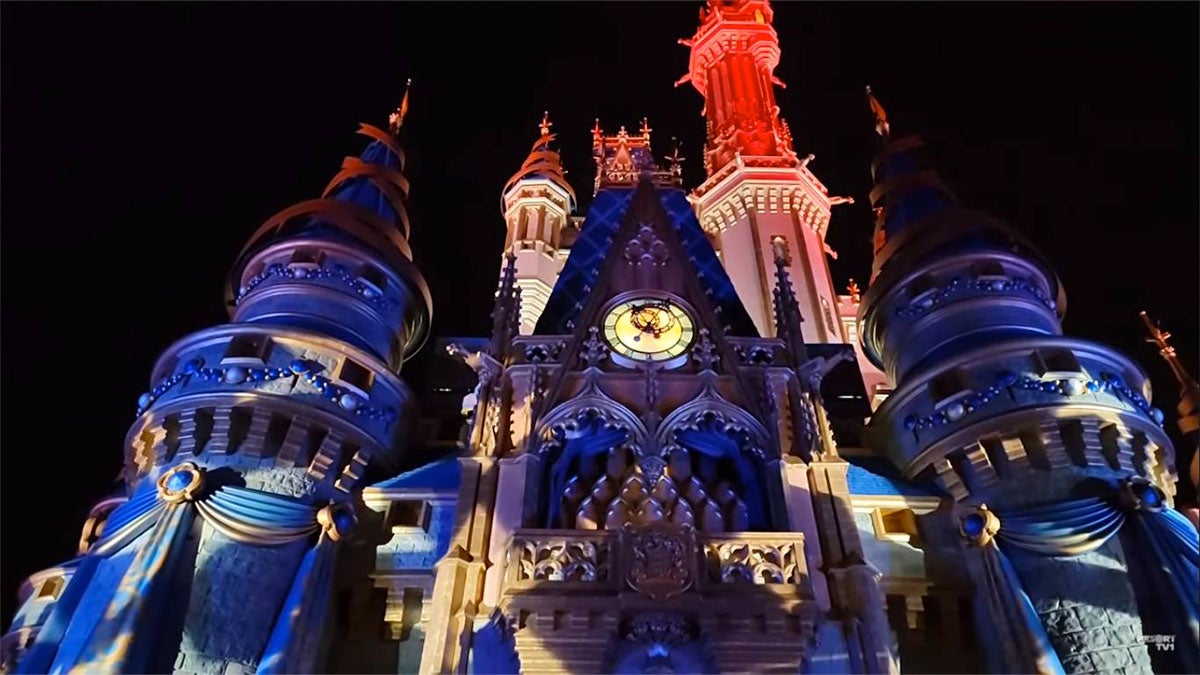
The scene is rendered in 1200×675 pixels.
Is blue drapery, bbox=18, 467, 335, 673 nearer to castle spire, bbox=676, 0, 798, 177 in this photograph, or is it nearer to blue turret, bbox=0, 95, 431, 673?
blue turret, bbox=0, 95, 431, 673

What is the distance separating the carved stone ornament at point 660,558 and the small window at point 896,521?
5127mm

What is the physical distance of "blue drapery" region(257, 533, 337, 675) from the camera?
1745 centimetres

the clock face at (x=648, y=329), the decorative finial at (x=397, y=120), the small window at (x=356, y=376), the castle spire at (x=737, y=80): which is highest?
the castle spire at (x=737, y=80)

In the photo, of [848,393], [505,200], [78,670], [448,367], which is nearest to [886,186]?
[848,393]

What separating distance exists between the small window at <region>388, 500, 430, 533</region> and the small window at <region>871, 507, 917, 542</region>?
8906 millimetres

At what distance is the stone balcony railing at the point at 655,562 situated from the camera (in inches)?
679

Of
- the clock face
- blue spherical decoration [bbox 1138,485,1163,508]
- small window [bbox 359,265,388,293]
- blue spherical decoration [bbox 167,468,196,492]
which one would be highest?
small window [bbox 359,265,388,293]

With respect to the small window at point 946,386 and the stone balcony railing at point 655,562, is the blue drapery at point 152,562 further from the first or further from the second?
the small window at point 946,386

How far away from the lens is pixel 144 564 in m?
17.9

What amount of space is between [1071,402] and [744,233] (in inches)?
821

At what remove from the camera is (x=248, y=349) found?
74.2 feet

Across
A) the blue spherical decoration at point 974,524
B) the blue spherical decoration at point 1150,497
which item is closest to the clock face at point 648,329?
the blue spherical decoration at point 974,524

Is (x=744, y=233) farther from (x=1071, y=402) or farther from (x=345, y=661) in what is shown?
(x=345, y=661)

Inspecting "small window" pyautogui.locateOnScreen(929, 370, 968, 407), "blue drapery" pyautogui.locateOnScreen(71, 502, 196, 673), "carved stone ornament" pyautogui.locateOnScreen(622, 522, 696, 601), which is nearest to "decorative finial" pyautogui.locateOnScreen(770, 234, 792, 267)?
"small window" pyautogui.locateOnScreen(929, 370, 968, 407)
